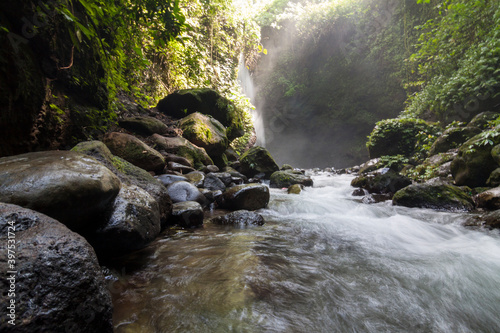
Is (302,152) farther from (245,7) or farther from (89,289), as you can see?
(89,289)

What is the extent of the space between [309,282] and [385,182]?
5385 millimetres

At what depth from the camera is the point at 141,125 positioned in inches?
223

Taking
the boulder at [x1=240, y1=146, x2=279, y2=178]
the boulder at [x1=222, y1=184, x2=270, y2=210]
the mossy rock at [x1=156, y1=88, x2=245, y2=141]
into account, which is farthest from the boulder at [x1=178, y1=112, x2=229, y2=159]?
the boulder at [x1=222, y1=184, x2=270, y2=210]

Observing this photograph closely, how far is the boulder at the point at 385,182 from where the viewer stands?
19.3 feet

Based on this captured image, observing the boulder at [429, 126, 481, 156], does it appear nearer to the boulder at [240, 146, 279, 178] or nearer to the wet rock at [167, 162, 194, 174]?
the boulder at [240, 146, 279, 178]

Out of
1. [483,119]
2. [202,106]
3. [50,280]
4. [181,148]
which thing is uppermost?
[202,106]

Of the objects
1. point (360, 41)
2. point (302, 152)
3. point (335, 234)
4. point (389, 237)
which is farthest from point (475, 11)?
point (302, 152)

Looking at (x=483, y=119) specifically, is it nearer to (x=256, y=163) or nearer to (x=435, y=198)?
(x=435, y=198)

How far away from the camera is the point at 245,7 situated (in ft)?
41.2

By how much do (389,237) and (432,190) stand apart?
7.46 ft

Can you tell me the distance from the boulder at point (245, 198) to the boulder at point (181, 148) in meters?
2.16

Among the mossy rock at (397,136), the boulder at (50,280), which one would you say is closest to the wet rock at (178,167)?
the boulder at (50,280)

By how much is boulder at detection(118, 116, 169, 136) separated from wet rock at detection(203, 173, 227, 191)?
6.93 ft

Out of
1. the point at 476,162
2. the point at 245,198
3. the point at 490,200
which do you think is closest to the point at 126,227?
the point at 245,198
